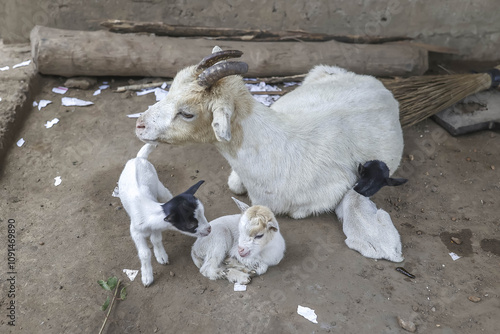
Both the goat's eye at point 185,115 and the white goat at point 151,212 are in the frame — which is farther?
the goat's eye at point 185,115

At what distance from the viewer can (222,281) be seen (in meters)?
4.48

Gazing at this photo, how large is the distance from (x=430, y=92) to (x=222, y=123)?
4127 mm

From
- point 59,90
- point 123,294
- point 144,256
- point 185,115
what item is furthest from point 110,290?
point 59,90

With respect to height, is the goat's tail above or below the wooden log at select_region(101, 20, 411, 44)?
below

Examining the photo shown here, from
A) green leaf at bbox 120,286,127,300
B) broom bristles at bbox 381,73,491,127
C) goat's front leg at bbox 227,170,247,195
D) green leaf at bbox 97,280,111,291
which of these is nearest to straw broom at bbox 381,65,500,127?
broom bristles at bbox 381,73,491,127

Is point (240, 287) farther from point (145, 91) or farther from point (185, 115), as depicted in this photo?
Answer: point (145, 91)

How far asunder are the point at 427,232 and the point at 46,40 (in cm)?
614

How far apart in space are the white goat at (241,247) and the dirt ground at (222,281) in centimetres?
12

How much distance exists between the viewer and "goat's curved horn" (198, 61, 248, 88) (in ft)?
13.9

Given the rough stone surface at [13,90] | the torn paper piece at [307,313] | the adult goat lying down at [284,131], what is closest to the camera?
the torn paper piece at [307,313]

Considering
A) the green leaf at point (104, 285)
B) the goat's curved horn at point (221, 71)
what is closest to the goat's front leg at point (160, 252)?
the green leaf at point (104, 285)

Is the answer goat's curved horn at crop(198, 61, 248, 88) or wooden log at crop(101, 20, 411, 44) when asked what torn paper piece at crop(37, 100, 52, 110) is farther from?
goat's curved horn at crop(198, 61, 248, 88)

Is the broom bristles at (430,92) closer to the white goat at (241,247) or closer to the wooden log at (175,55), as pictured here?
the wooden log at (175,55)

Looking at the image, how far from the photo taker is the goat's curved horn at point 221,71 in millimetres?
4234
